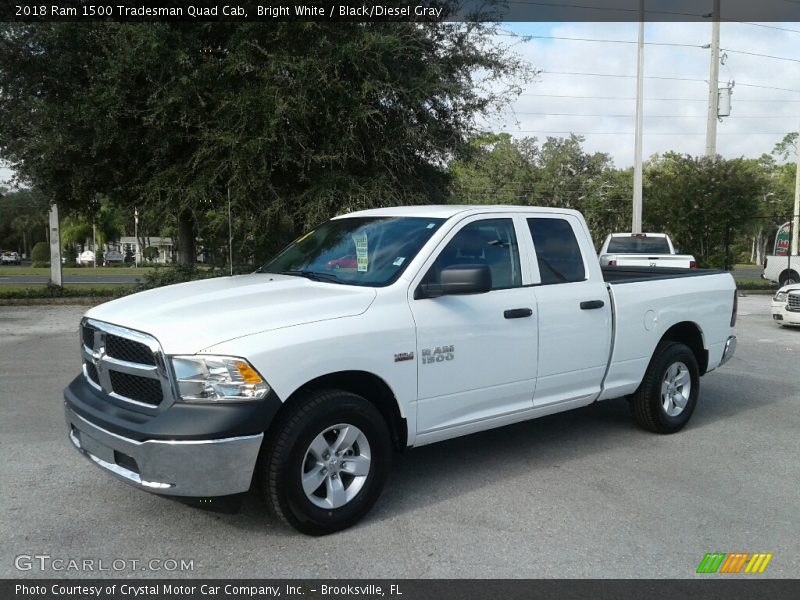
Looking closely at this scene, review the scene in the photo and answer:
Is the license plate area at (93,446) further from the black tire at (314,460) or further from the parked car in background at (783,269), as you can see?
the parked car in background at (783,269)

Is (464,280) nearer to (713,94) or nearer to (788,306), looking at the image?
(788,306)

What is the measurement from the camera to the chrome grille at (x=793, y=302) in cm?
1326

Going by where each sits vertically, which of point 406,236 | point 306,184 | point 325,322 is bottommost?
point 325,322

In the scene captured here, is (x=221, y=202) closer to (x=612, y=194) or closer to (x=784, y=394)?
(x=784, y=394)

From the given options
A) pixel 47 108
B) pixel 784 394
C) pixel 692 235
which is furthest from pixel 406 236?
pixel 692 235

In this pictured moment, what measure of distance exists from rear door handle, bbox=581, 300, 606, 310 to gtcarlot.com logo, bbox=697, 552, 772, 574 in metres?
2.02

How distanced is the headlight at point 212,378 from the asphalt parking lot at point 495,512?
87 centimetres

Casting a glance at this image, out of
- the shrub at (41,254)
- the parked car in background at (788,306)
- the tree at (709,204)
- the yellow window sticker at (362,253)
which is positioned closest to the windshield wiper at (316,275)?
the yellow window sticker at (362,253)

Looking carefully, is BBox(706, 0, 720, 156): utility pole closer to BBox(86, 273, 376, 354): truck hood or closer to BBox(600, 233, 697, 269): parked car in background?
BBox(600, 233, 697, 269): parked car in background

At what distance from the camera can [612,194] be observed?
56.2m

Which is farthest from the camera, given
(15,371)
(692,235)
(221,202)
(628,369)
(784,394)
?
(692,235)

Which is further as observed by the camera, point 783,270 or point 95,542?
point 783,270

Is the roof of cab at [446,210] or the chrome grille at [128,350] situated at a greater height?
the roof of cab at [446,210]

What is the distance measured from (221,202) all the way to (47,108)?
153 inches
